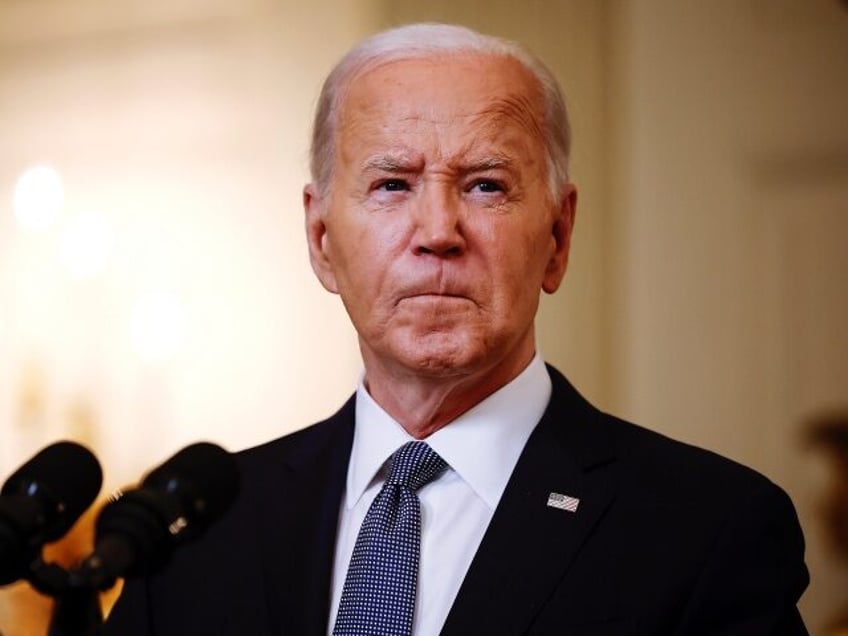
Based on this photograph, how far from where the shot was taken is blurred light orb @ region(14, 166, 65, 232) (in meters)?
3.93

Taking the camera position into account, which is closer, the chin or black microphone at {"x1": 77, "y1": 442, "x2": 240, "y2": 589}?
black microphone at {"x1": 77, "y1": 442, "x2": 240, "y2": 589}

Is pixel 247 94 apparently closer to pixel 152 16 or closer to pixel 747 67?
pixel 152 16

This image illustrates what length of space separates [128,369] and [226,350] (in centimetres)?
32

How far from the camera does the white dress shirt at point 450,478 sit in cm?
156

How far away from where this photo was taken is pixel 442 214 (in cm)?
159

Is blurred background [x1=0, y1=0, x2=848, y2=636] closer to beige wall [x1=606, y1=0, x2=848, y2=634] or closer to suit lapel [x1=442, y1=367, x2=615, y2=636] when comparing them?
beige wall [x1=606, y1=0, x2=848, y2=634]

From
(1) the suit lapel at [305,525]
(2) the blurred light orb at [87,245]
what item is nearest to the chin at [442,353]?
(1) the suit lapel at [305,525]

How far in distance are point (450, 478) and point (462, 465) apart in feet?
0.07

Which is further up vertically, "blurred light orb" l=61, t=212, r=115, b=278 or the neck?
the neck

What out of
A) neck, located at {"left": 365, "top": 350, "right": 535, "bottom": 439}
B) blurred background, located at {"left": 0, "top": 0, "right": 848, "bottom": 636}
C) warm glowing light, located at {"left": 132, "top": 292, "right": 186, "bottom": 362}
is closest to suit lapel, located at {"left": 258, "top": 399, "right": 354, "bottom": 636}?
neck, located at {"left": 365, "top": 350, "right": 535, "bottom": 439}

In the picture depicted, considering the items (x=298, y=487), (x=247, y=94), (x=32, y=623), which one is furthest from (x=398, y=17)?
(x=298, y=487)

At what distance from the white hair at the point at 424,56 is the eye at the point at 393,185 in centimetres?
13

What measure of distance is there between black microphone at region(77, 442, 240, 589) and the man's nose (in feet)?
1.67

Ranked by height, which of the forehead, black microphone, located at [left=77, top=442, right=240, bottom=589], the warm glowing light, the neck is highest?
the forehead
